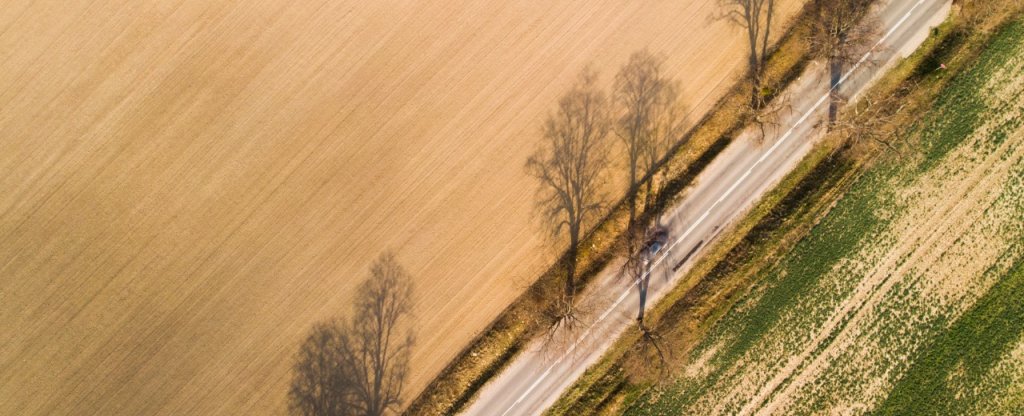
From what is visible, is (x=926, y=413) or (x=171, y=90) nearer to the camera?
(x=171, y=90)

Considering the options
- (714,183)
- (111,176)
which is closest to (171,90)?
(111,176)

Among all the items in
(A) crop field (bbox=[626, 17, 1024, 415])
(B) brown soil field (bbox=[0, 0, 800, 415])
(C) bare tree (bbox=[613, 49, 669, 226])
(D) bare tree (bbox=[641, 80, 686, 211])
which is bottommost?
(A) crop field (bbox=[626, 17, 1024, 415])

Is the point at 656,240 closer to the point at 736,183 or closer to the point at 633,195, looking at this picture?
the point at 633,195

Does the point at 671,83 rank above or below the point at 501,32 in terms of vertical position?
below

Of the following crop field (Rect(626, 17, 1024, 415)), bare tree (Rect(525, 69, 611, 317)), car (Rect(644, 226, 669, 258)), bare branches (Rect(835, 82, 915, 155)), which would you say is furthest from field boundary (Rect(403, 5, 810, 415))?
crop field (Rect(626, 17, 1024, 415))

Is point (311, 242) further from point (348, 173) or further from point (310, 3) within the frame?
point (310, 3)

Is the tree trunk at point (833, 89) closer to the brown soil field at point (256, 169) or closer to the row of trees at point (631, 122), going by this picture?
the row of trees at point (631, 122)

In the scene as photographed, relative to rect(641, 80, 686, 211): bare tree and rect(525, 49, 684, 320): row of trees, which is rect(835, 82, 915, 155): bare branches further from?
rect(525, 49, 684, 320): row of trees

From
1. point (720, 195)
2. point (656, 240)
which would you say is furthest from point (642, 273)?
point (720, 195)
